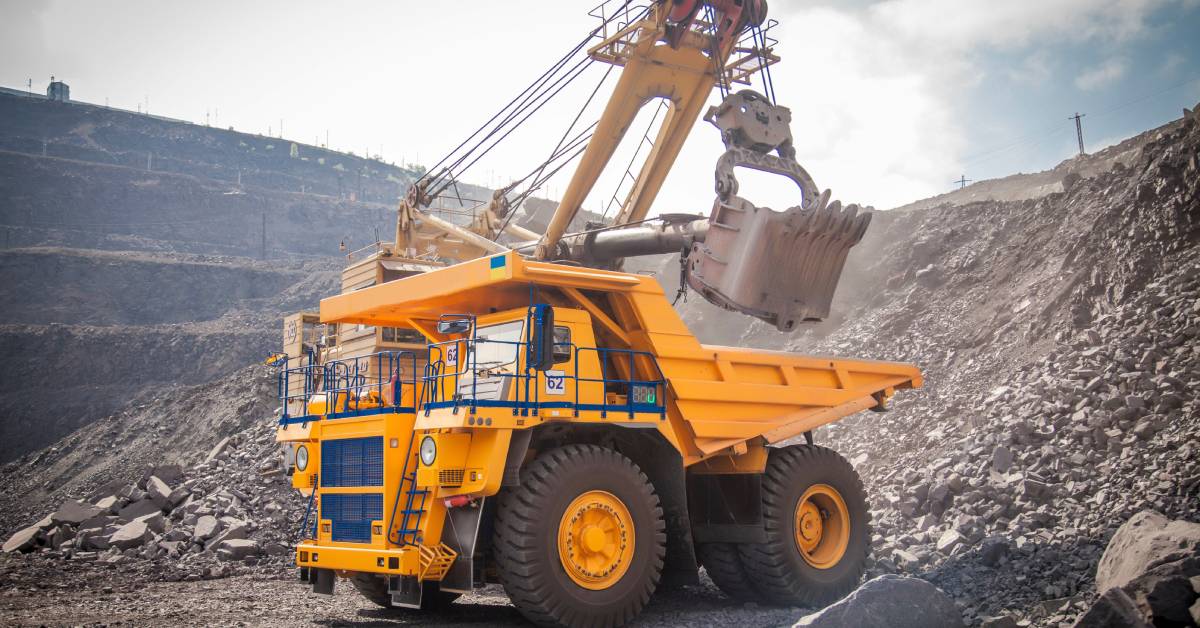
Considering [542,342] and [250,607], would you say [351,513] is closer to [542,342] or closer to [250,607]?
[250,607]

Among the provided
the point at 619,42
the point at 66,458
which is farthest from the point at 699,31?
the point at 66,458

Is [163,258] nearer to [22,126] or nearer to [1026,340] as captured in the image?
[22,126]

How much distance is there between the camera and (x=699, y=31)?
45.5 ft

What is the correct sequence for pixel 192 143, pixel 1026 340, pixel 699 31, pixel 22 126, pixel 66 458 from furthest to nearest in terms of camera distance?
pixel 192 143 → pixel 22 126 → pixel 66 458 → pixel 1026 340 → pixel 699 31

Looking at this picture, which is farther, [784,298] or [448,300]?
[784,298]

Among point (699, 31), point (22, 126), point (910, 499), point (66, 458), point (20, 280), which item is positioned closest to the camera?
point (910, 499)

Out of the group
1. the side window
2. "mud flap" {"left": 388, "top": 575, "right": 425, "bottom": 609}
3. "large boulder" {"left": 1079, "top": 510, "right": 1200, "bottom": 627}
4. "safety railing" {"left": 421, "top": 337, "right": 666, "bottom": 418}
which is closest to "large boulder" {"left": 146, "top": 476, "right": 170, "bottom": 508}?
"safety railing" {"left": 421, "top": 337, "right": 666, "bottom": 418}

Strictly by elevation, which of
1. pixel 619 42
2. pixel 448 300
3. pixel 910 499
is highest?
pixel 619 42

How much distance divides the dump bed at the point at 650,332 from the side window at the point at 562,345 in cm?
38

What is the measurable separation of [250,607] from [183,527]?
5.84 m

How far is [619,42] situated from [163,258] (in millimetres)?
44954

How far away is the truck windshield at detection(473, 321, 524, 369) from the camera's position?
8.05 metres

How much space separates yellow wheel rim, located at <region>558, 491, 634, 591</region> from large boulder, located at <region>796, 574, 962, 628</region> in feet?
5.25

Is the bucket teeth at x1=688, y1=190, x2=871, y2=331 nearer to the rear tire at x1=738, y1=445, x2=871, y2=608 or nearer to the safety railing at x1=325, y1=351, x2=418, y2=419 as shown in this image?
the rear tire at x1=738, y1=445, x2=871, y2=608
